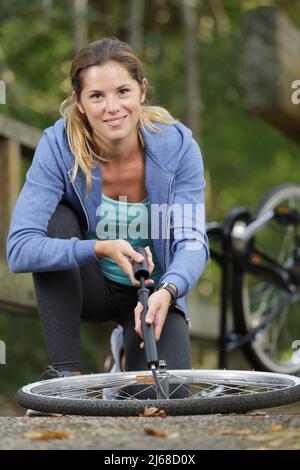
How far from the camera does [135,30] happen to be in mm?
8180

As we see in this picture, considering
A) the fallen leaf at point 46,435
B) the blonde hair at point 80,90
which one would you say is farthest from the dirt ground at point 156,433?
the blonde hair at point 80,90

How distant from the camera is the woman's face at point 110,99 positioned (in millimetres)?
3006

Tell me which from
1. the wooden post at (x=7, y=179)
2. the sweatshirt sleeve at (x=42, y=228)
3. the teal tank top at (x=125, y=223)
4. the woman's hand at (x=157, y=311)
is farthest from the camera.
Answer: the wooden post at (x=7, y=179)

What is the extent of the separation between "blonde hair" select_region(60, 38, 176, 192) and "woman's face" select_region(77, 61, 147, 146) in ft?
0.08

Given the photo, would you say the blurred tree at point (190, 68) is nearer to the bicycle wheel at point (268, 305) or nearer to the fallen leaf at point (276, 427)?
the bicycle wheel at point (268, 305)

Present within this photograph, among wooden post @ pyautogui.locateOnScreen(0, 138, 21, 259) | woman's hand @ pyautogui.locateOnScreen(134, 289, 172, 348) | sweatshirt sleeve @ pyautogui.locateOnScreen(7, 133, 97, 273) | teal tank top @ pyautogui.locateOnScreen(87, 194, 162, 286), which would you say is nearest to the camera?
woman's hand @ pyautogui.locateOnScreen(134, 289, 172, 348)

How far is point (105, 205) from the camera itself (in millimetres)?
3154

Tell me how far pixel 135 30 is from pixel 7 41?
1009 millimetres

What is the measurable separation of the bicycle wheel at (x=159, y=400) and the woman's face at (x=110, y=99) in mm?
695

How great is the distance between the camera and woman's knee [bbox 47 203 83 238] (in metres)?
3.06

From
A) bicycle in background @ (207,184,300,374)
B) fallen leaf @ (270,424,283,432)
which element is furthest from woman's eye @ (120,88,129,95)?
bicycle in background @ (207,184,300,374)

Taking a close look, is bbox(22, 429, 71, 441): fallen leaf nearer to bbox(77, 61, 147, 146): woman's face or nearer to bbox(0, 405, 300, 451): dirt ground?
bbox(0, 405, 300, 451): dirt ground
